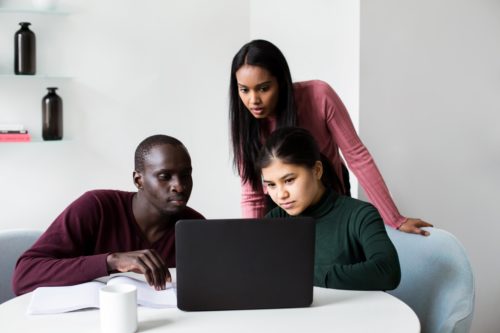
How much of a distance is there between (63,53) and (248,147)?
4.99ft

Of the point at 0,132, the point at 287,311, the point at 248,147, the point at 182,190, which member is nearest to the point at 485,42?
the point at 248,147

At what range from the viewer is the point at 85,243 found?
1677mm

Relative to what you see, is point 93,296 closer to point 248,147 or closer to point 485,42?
point 248,147

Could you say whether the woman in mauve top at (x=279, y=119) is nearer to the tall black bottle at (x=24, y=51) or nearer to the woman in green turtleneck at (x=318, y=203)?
the woman in green turtleneck at (x=318, y=203)

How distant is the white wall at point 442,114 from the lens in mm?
2451

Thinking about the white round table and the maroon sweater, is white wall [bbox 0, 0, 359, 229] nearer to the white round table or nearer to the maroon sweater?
the maroon sweater

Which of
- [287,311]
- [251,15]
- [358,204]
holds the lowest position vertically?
[287,311]

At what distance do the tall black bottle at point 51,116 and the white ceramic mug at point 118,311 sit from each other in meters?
2.01

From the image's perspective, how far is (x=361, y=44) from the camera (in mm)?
2404

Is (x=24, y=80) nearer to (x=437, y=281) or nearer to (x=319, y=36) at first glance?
(x=319, y=36)

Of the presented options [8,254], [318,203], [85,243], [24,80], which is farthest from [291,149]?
[24,80]

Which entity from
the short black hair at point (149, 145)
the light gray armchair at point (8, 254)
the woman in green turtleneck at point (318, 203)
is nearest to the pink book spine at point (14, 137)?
the light gray armchair at point (8, 254)

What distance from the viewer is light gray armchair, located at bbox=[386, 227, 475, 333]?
1.55 m

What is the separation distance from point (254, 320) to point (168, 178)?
58 cm
